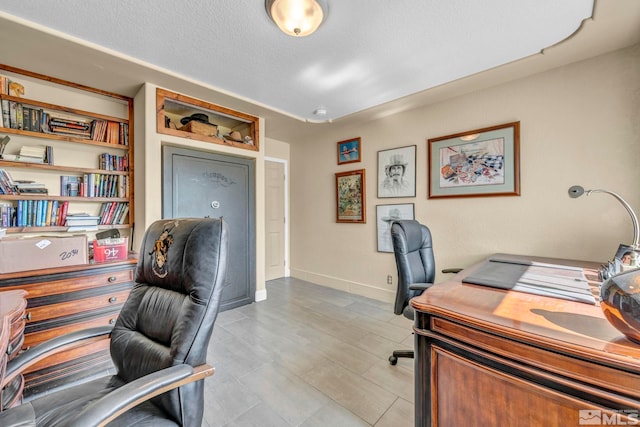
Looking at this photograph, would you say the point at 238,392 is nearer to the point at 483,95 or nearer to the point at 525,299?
the point at 525,299

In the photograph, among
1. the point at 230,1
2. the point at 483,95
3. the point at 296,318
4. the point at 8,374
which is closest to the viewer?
the point at 8,374

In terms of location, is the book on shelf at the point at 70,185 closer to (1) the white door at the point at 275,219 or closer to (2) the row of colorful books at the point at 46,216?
(2) the row of colorful books at the point at 46,216

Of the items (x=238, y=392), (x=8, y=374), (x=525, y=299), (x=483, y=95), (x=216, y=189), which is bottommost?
(x=238, y=392)

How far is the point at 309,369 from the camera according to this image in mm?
1972

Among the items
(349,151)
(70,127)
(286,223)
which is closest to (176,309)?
(70,127)

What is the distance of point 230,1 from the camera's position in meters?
1.59

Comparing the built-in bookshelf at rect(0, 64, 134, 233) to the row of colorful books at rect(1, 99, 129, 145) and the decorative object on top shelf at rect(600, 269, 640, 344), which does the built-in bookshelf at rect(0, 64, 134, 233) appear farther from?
the decorative object on top shelf at rect(600, 269, 640, 344)

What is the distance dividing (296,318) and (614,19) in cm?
361

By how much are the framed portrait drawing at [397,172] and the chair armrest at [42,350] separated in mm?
3085

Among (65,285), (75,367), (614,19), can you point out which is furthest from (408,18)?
(75,367)

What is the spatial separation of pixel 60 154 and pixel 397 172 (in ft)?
12.0

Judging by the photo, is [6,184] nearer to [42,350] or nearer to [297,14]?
[42,350]

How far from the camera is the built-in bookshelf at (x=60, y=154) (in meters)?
2.19

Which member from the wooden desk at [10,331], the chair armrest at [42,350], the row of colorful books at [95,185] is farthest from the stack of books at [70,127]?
the chair armrest at [42,350]
